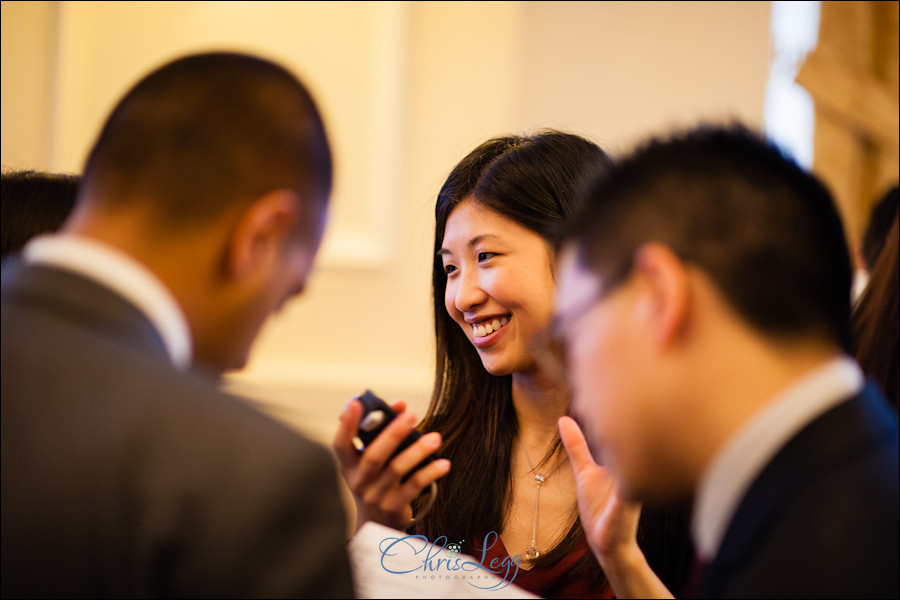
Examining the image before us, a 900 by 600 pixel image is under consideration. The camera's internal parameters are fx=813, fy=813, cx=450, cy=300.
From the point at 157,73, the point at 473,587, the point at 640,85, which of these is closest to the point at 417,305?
the point at 640,85

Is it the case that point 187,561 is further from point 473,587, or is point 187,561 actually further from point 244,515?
point 473,587

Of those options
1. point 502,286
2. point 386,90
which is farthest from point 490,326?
point 386,90

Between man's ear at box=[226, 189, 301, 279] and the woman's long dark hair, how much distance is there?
0.80 m

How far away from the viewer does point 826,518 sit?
0.74m

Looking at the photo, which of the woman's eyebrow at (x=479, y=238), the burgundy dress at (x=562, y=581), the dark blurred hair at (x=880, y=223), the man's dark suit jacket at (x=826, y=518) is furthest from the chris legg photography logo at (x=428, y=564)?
the dark blurred hair at (x=880, y=223)

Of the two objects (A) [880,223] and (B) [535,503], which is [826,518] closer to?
(B) [535,503]

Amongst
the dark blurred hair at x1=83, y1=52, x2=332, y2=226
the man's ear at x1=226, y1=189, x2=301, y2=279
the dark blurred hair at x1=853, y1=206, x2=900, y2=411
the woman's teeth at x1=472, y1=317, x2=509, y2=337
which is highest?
the dark blurred hair at x1=83, y1=52, x2=332, y2=226

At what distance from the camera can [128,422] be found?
2.25 ft

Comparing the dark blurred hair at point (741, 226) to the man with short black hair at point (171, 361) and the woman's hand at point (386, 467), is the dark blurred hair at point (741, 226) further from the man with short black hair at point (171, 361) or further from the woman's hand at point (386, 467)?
the woman's hand at point (386, 467)

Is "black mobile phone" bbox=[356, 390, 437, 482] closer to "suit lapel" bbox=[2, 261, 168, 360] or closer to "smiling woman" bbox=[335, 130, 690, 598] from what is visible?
"smiling woman" bbox=[335, 130, 690, 598]

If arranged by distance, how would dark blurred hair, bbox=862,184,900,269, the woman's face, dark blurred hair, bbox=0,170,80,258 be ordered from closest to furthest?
dark blurred hair, bbox=0,170,80,258, the woman's face, dark blurred hair, bbox=862,184,900,269

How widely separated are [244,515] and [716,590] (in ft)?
1.52

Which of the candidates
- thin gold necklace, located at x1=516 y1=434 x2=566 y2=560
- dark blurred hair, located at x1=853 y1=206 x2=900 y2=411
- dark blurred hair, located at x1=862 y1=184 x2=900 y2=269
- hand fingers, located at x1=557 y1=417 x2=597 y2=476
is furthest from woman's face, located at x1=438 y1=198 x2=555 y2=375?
dark blurred hair, located at x1=862 y1=184 x2=900 y2=269

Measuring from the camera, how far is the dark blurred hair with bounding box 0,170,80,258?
1.34 m
